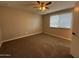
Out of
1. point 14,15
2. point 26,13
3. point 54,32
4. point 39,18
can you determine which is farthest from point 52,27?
point 14,15

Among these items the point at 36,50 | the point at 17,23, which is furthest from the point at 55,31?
the point at 36,50

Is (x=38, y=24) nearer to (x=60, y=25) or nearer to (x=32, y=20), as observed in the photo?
(x=32, y=20)

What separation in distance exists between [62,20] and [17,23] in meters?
3.22

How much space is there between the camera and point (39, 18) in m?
9.48

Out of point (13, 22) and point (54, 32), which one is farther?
point (54, 32)

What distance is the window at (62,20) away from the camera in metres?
6.38

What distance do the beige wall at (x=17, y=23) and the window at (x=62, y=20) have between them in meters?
1.60

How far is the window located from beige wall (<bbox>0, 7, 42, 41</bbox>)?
160 cm

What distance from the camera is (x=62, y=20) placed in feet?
23.4

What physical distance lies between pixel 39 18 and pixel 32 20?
1087mm

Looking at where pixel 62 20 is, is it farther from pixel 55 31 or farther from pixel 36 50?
pixel 36 50

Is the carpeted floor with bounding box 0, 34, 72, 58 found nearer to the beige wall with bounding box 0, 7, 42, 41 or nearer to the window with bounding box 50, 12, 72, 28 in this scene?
the beige wall with bounding box 0, 7, 42, 41

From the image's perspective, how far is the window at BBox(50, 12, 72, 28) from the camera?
20.9 ft

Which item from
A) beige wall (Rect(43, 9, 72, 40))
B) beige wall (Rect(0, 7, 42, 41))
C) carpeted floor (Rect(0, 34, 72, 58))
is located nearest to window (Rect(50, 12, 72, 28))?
beige wall (Rect(43, 9, 72, 40))
